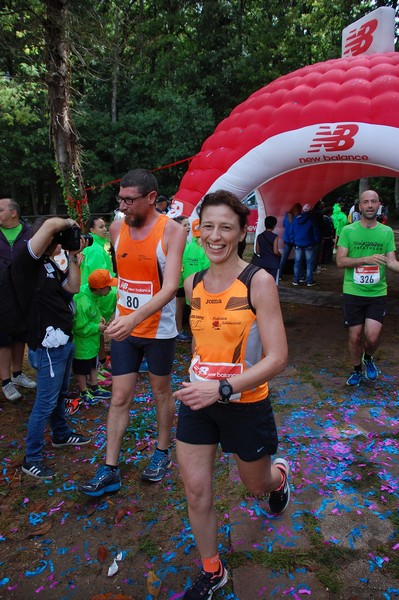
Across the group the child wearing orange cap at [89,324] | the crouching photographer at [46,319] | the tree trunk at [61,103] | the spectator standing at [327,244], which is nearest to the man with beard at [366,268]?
the child wearing orange cap at [89,324]

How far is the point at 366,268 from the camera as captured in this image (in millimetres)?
4395

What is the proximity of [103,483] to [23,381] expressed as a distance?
2.30 meters

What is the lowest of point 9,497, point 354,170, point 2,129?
point 9,497

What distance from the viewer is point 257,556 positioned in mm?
2428

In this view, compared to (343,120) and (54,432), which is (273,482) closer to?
(54,432)

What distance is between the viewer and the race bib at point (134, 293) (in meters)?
2.99

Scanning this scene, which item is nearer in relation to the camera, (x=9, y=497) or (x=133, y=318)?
(x=133, y=318)

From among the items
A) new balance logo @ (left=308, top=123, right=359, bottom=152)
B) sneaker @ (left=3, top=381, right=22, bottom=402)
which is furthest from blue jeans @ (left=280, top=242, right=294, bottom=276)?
sneaker @ (left=3, top=381, right=22, bottom=402)

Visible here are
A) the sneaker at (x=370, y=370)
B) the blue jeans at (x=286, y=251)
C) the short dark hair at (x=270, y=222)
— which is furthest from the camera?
the blue jeans at (x=286, y=251)

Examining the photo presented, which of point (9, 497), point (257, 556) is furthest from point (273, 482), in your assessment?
point (9, 497)

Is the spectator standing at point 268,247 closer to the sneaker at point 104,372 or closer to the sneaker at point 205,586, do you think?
the sneaker at point 104,372

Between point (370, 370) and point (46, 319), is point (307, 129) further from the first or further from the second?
point (46, 319)

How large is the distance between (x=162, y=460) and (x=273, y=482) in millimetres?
1053

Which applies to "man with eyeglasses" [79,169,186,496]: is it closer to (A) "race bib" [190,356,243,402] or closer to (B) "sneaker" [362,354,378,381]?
(A) "race bib" [190,356,243,402]
